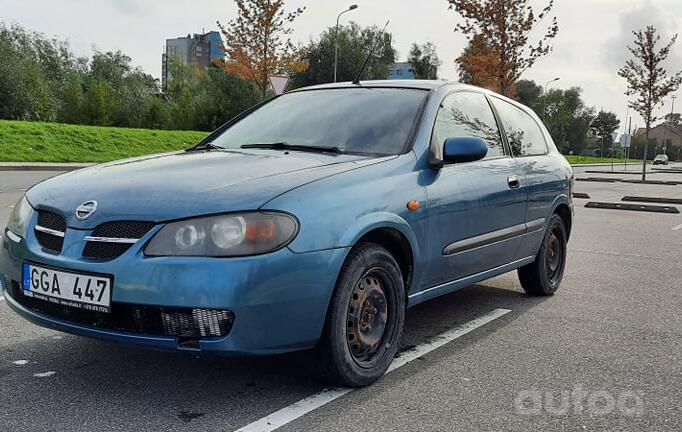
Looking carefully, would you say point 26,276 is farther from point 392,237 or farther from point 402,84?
point 402,84

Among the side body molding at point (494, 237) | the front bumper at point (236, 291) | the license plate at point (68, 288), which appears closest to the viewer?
the front bumper at point (236, 291)

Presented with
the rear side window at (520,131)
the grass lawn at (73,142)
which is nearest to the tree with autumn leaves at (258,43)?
the grass lawn at (73,142)

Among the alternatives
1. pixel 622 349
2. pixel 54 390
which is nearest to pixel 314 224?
pixel 54 390

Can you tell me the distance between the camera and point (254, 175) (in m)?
3.29

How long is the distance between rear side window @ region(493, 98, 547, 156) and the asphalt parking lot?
3.95ft

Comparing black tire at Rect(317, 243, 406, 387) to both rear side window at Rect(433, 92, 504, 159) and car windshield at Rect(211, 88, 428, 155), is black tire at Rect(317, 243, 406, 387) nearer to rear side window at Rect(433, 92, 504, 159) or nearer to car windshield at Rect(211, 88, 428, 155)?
car windshield at Rect(211, 88, 428, 155)

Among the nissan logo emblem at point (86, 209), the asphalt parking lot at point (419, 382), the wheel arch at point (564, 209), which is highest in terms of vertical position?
the nissan logo emblem at point (86, 209)

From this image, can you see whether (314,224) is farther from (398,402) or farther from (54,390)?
(54,390)

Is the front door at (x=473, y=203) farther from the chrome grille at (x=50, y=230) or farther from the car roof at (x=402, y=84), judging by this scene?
the chrome grille at (x=50, y=230)

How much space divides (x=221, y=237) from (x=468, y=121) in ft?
7.51

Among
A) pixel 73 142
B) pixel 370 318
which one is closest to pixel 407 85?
pixel 370 318

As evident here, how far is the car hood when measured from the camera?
9.75 ft

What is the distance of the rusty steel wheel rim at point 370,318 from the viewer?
3.34 m

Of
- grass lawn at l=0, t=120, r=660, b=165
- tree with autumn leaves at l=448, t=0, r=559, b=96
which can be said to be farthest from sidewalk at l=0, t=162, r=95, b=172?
tree with autumn leaves at l=448, t=0, r=559, b=96
